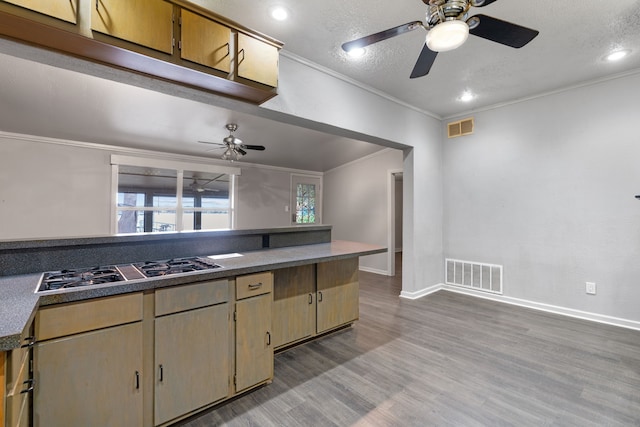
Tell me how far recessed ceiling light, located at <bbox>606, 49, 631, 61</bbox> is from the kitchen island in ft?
10.3

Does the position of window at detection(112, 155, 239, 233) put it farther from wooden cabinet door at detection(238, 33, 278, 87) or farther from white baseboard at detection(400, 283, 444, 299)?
wooden cabinet door at detection(238, 33, 278, 87)

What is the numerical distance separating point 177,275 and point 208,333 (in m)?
0.42

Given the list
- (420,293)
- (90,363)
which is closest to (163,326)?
(90,363)

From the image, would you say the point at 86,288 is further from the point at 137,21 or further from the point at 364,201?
the point at 364,201

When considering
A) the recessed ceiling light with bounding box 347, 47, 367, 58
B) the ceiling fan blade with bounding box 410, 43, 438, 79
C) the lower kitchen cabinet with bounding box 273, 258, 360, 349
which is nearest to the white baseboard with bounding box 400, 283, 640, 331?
the lower kitchen cabinet with bounding box 273, 258, 360, 349

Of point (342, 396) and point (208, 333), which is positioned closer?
point (208, 333)

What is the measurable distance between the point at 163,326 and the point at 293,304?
1174 mm

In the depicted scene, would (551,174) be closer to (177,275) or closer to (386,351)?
(386,351)

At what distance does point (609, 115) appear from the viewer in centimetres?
319

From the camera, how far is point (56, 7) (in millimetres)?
1345

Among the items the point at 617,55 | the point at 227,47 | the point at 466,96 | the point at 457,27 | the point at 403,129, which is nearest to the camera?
the point at 457,27

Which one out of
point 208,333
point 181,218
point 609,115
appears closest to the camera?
point 208,333

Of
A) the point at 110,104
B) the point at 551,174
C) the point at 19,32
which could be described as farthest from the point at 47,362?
the point at 551,174

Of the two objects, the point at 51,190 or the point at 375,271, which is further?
the point at 375,271
